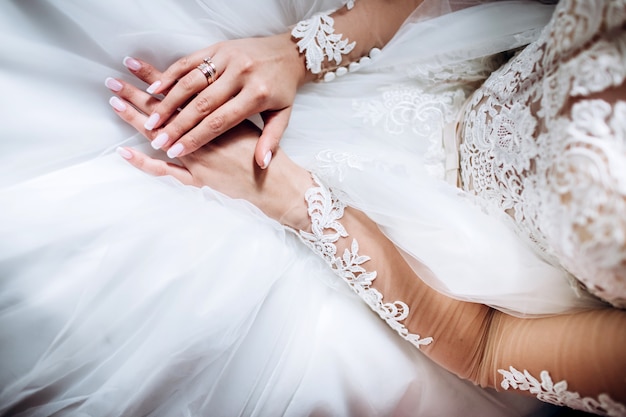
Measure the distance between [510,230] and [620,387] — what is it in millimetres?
242

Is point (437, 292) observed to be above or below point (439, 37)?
below

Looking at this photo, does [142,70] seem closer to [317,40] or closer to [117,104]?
[117,104]

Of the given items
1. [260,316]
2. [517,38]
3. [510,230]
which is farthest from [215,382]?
[517,38]

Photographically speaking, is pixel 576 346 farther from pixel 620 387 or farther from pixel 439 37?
pixel 439 37

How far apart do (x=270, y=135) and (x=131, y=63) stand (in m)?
0.25

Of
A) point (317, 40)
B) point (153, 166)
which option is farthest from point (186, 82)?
point (317, 40)

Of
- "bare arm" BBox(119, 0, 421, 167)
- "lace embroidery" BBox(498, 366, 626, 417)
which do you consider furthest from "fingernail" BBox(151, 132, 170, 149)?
"lace embroidery" BBox(498, 366, 626, 417)

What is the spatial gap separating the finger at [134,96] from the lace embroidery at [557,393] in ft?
2.30

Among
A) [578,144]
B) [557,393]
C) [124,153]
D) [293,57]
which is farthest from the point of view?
[293,57]

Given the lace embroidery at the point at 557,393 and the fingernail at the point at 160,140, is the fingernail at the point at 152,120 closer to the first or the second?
the fingernail at the point at 160,140

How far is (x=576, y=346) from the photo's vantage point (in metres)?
0.58

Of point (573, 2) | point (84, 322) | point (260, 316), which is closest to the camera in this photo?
point (573, 2)

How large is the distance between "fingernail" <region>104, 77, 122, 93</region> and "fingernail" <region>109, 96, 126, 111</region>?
0.05 feet

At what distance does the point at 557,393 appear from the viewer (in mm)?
606
